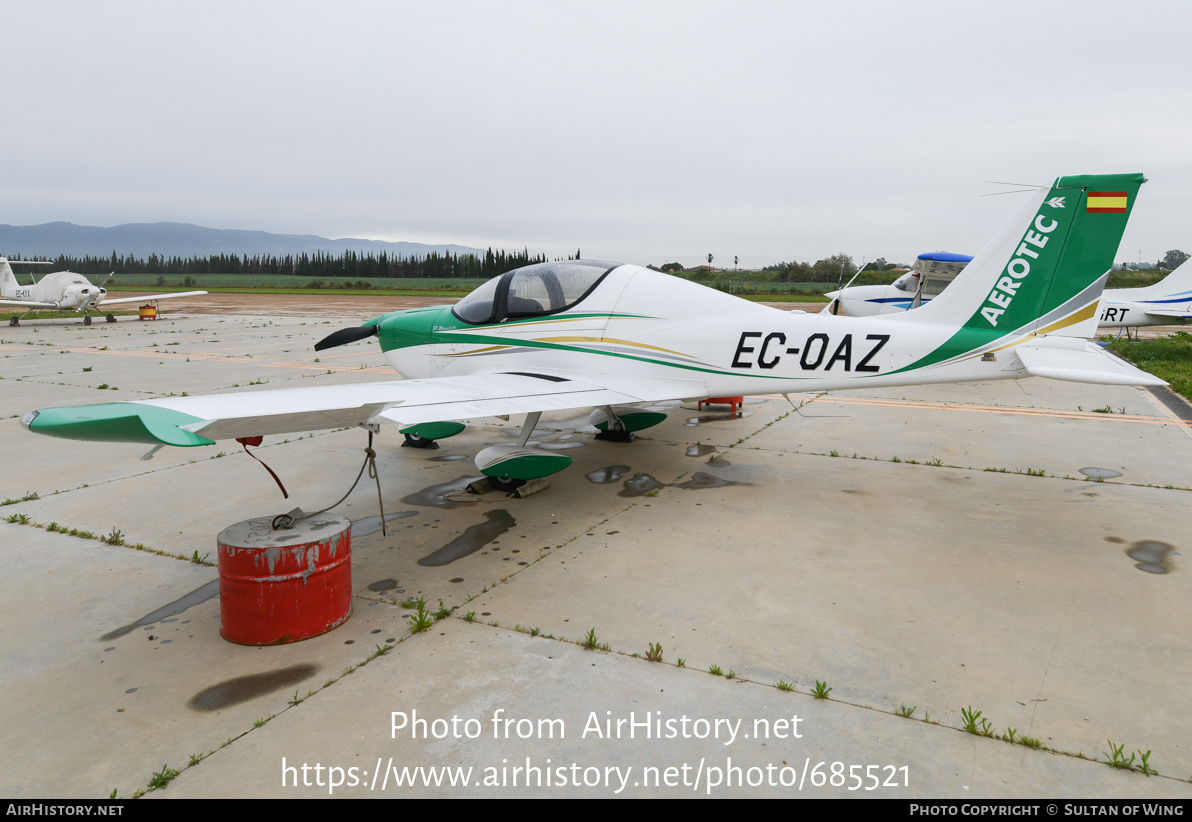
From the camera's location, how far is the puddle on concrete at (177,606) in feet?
13.2

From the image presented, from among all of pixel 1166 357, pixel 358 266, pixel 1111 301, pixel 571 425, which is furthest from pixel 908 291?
pixel 358 266

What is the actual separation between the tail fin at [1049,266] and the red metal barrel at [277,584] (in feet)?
18.5

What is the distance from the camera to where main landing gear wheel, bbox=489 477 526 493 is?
663cm

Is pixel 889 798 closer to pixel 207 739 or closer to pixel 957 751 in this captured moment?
pixel 957 751

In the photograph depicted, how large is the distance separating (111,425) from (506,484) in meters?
3.79

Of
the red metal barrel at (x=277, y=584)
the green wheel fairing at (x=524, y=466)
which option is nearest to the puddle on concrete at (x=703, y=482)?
the green wheel fairing at (x=524, y=466)

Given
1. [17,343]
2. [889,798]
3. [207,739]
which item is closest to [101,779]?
[207,739]

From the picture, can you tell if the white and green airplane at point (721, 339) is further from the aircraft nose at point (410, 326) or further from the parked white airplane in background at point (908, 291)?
the parked white airplane in background at point (908, 291)

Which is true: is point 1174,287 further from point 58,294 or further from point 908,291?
point 58,294

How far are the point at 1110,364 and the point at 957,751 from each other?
4468 mm

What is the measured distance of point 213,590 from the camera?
457cm

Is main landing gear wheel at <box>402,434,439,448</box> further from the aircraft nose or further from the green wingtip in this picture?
the green wingtip

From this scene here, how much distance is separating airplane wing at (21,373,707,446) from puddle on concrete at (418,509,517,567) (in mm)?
990

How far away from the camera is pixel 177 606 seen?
4.34 metres
